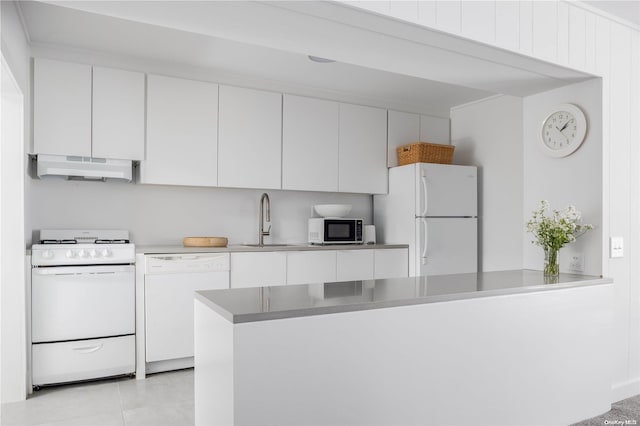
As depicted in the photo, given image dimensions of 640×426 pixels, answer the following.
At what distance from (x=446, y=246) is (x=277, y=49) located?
2651 mm

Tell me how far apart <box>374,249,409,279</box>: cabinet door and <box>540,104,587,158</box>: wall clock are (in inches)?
72.4

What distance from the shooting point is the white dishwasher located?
3484mm

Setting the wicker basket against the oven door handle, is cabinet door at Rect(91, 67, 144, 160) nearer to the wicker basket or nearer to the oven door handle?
the oven door handle

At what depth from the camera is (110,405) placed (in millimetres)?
2949

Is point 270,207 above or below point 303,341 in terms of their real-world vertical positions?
above

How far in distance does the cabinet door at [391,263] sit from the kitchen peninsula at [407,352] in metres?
1.83

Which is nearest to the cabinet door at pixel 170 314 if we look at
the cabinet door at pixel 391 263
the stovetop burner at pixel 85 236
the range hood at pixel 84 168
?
the stovetop burner at pixel 85 236

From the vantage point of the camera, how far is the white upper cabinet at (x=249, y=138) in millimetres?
4020

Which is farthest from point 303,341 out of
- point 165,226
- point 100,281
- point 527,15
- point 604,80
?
point 165,226

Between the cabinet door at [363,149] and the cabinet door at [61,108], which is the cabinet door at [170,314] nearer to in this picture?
the cabinet door at [61,108]

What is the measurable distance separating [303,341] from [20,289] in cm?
231

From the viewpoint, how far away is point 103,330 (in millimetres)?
3344

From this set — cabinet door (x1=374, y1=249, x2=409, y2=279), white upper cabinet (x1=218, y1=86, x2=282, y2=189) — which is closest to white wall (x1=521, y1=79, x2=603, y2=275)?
cabinet door (x1=374, y1=249, x2=409, y2=279)

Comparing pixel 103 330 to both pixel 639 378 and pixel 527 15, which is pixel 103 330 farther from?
pixel 639 378
